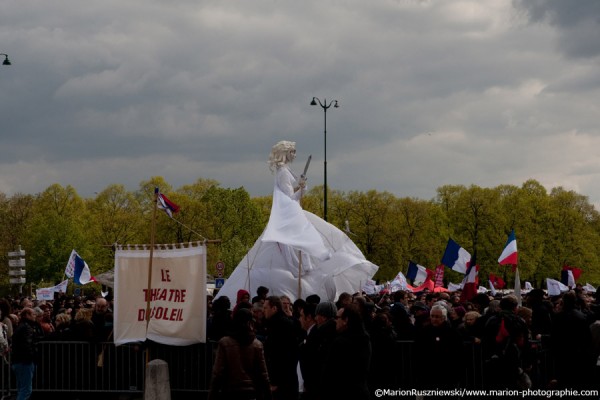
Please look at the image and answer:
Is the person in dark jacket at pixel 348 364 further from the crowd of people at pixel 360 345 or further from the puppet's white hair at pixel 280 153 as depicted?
the puppet's white hair at pixel 280 153

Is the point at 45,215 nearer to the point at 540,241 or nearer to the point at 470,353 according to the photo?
the point at 540,241

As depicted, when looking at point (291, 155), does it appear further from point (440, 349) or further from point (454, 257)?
point (440, 349)

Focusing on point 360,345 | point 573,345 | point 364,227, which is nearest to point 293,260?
point 573,345

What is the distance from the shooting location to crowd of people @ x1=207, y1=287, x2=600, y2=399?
9.34m

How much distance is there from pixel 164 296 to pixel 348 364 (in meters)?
6.09

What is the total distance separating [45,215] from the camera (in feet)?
247

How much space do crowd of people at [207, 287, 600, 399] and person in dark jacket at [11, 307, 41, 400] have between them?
9.22 feet

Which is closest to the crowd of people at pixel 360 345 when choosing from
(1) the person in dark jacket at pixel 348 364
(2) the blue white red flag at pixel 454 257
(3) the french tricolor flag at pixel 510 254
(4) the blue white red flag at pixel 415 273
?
(1) the person in dark jacket at pixel 348 364

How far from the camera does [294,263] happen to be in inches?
1001

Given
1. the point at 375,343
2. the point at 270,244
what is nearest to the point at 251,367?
the point at 375,343

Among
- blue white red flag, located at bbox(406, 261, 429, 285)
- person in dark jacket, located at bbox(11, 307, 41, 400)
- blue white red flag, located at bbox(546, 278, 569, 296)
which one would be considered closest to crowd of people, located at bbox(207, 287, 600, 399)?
person in dark jacket, located at bbox(11, 307, 41, 400)

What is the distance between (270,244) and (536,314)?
36.9ft

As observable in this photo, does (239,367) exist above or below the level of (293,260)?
below

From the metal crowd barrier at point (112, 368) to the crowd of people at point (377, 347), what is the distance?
0.63 metres
